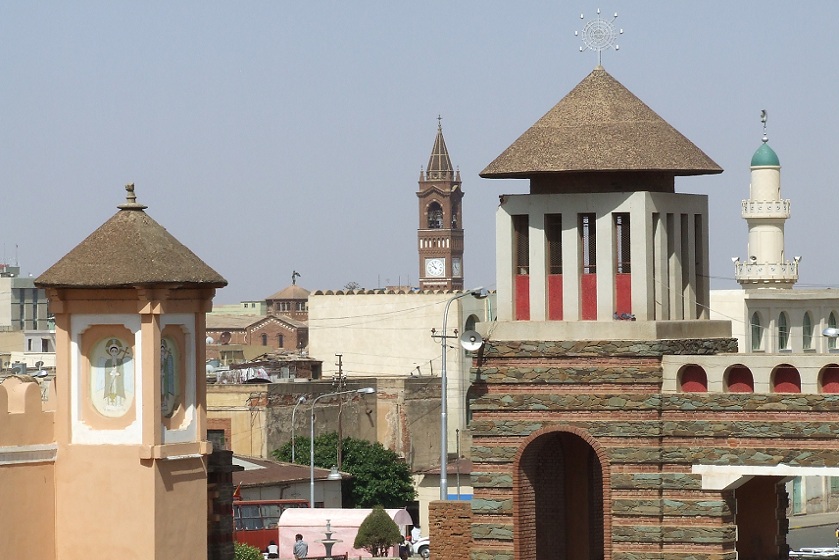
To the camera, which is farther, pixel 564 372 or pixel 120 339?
pixel 564 372

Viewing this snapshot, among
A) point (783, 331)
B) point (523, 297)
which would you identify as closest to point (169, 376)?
point (523, 297)

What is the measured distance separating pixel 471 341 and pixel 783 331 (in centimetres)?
4681

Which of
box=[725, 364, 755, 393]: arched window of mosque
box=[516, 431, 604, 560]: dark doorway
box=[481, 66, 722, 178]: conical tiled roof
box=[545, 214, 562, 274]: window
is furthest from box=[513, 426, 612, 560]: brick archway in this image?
box=[481, 66, 722, 178]: conical tiled roof

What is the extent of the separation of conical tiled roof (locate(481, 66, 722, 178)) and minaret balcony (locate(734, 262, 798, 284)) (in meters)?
47.4

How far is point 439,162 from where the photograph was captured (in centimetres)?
19412

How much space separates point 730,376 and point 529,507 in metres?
3.78

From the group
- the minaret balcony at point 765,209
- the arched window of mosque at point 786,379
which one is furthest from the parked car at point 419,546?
the minaret balcony at point 765,209

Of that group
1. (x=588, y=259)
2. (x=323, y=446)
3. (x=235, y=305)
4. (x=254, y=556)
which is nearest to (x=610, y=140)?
(x=588, y=259)

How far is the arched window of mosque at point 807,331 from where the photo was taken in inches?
2938

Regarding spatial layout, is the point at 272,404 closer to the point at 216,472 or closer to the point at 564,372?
the point at 564,372

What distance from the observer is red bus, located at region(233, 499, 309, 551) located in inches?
2114

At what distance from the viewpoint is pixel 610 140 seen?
30.2m

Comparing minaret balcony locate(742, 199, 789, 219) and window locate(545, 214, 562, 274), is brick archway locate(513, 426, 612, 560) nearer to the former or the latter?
window locate(545, 214, 562, 274)

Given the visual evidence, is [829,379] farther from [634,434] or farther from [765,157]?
[765,157]
